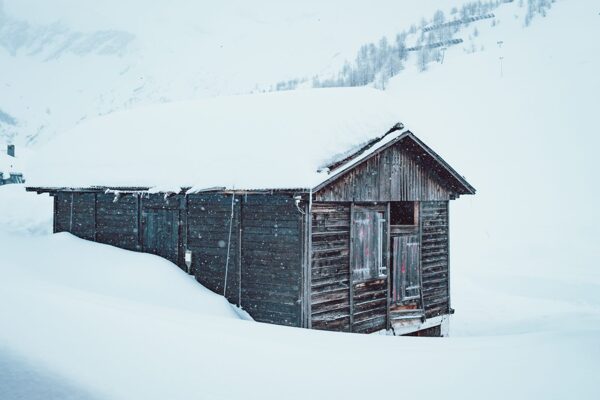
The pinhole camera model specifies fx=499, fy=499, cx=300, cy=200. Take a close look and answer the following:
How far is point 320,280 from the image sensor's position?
37.0 ft

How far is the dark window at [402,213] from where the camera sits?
14.7 meters

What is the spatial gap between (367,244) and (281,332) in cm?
574

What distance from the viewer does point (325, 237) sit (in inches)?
451

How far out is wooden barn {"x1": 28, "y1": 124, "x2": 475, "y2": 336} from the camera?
11219 mm

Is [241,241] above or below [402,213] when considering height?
below

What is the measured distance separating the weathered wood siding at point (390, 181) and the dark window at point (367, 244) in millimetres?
452

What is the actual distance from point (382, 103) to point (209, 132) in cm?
496

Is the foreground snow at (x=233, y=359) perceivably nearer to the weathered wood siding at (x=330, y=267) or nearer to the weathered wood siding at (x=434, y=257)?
the weathered wood siding at (x=330, y=267)

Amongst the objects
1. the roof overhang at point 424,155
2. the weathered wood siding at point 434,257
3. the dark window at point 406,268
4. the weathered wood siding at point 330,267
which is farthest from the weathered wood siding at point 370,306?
the roof overhang at point 424,155

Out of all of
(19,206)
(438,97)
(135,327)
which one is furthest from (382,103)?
(438,97)

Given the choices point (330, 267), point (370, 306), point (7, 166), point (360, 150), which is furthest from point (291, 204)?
point (7, 166)

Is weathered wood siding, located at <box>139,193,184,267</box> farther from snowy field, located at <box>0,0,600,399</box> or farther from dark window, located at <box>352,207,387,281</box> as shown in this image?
dark window, located at <box>352,207,387,281</box>

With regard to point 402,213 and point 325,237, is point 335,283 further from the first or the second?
point 402,213

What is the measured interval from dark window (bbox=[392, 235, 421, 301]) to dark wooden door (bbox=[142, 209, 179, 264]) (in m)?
5.97
